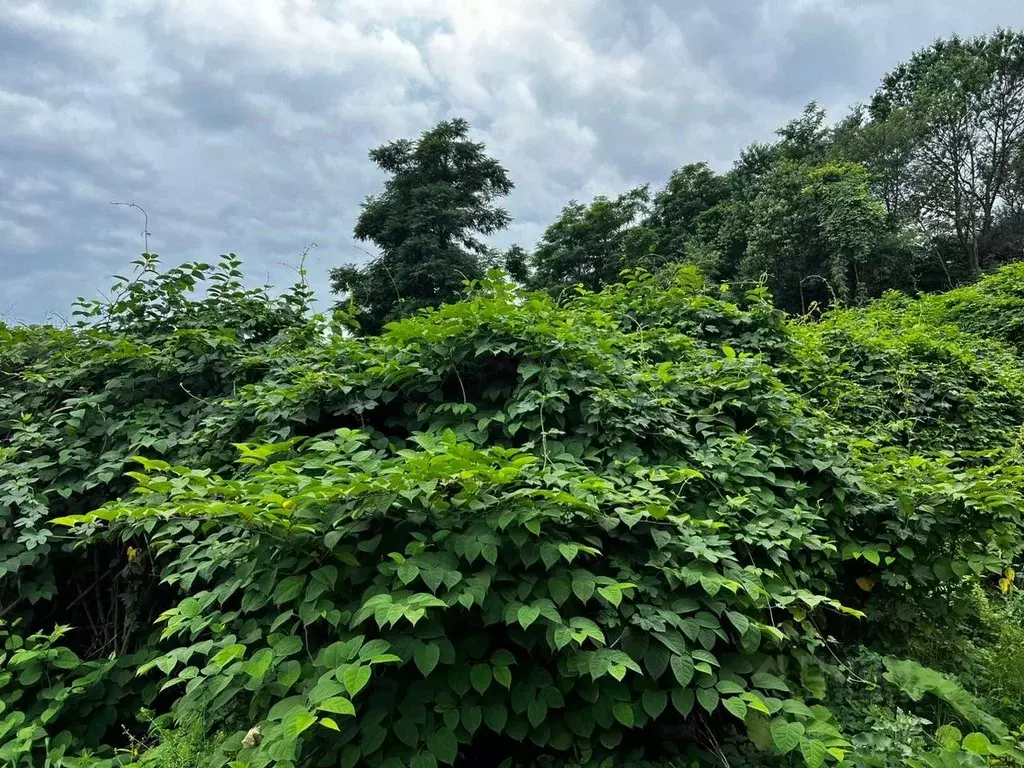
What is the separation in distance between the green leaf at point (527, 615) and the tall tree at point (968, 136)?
24.7 m

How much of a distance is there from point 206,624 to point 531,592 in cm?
98

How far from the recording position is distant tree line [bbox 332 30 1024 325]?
1862cm

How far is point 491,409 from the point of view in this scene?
2535mm

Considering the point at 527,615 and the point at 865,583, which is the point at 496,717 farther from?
the point at 865,583

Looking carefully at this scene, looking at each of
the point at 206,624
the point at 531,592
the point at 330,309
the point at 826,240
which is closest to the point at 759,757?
the point at 531,592

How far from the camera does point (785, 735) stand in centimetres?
151

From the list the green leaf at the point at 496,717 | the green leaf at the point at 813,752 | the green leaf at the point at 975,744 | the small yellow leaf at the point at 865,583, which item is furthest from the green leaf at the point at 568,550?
the small yellow leaf at the point at 865,583

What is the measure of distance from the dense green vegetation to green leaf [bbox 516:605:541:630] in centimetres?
2

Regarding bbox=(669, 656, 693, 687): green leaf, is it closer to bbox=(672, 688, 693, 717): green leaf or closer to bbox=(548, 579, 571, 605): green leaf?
bbox=(672, 688, 693, 717): green leaf

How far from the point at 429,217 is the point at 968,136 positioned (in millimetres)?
20570

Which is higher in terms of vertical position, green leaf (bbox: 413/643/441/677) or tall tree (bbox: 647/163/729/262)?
tall tree (bbox: 647/163/729/262)

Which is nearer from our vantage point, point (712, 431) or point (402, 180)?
point (712, 431)

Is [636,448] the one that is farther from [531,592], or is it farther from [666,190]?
[666,190]

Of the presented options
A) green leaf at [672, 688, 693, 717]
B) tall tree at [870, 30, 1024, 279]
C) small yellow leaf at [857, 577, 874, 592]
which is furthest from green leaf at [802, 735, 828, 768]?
tall tree at [870, 30, 1024, 279]
